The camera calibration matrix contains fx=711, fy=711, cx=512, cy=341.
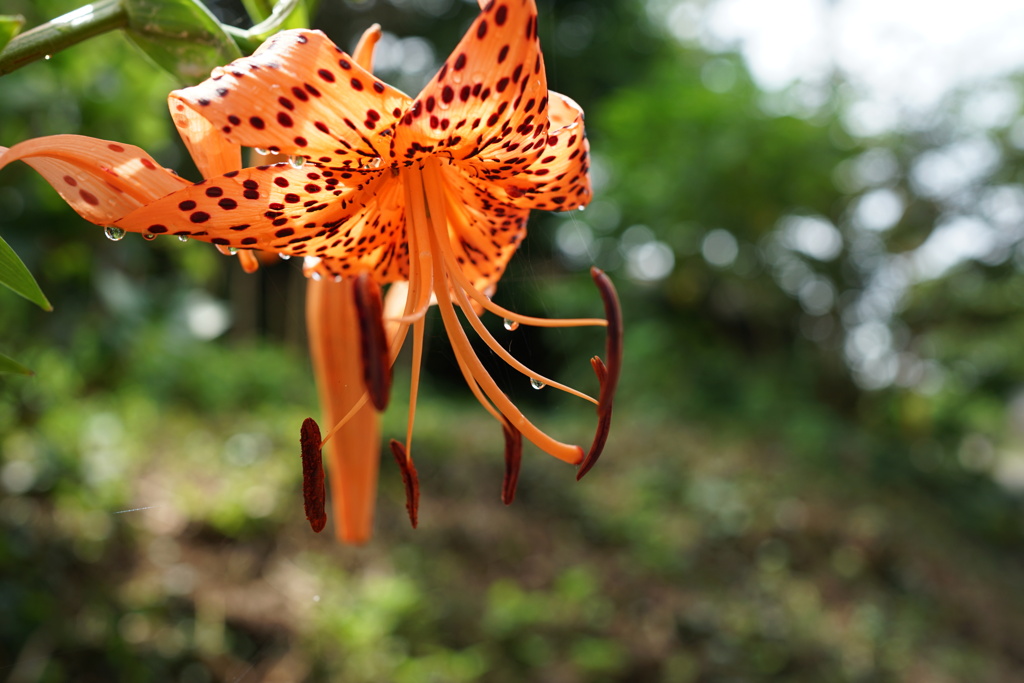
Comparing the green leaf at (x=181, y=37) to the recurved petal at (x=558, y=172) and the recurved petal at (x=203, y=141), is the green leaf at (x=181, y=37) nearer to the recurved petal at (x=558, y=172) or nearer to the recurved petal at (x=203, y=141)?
the recurved petal at (x=203, y=141)

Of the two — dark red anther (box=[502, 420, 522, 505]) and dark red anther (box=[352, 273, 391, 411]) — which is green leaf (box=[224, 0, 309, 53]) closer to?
dark red anther (box=[352, 273, 391, 411])

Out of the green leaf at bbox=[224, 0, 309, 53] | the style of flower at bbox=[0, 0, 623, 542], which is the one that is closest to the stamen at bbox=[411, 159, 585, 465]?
the style of flower at bbox=[0, 0, 623, 542]

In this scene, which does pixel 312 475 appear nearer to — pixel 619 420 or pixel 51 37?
pixel 51 37

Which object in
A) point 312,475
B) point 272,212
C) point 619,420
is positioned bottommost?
point 619,420

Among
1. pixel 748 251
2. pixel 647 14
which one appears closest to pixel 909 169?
pixel 748 251

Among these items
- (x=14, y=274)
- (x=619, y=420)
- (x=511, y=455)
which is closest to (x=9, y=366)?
(x=14, y=274)

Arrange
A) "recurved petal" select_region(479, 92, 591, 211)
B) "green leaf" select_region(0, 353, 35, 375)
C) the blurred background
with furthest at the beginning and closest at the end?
the blurred background, "recurved petal" select_region(479, 92, 591, 211), "green leaf" select_region(0, 353, 35, 375)
